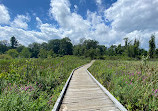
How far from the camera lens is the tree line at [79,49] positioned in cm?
4334

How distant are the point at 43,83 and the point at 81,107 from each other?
11.4 feet

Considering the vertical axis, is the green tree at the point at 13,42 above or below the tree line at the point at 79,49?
above

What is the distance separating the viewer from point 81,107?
10.0 feet

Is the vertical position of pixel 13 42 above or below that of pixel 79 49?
above

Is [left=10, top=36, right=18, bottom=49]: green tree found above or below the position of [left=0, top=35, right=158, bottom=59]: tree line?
above

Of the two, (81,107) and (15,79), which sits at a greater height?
(15,79)

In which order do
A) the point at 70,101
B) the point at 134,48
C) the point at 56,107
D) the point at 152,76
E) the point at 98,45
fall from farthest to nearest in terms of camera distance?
the point at 98,45, the point at 134,48, the point at 152,76, the point at 70,101, the point at 56,107

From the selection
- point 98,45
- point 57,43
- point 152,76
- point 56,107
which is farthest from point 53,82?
point 57,43

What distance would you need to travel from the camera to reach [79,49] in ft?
197

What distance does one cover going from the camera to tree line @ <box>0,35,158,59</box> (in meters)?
43.3

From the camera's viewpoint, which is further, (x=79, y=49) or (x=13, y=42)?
(x=13, y=42)

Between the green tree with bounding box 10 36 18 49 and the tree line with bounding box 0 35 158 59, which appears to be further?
the green tree with bounding box 10 36 18 49

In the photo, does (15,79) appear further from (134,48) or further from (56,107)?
(134,48)

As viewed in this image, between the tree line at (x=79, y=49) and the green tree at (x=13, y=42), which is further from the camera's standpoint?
the green tree at (x=13, y=42)
